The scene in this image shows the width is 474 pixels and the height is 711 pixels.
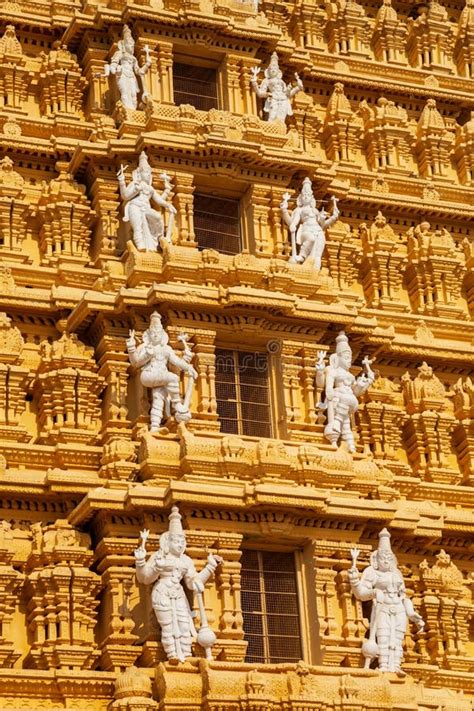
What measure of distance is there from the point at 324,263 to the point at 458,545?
5.92m

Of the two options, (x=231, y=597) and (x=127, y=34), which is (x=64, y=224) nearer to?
(x=127, y=34)

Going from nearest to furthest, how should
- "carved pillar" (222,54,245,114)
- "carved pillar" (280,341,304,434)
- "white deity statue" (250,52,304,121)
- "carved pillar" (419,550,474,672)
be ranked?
"carved pillar" (419,550,474,672), "carved pillar" (280,341,304,434), "carved pillar" (222,54,245,114), "white deity statue" (250,52,304,121)

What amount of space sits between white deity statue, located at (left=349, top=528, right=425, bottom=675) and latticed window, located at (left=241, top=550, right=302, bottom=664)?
1.04 meters

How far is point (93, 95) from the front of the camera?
33.1 m

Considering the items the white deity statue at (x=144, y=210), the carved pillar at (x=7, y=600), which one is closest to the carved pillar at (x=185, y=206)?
the white deity statue at (x=144, y=210)

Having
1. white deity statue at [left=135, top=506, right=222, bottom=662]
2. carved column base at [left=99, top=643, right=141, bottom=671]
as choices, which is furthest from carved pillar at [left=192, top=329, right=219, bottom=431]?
carved column base at [left=99, top=643, right=141, bottom=671]

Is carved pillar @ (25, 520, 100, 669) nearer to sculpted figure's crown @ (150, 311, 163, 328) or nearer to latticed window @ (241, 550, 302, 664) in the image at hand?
latticed window @ (241, 550, 302, 664)

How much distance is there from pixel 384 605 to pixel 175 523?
3555 mm

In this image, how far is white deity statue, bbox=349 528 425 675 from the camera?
1065 inches

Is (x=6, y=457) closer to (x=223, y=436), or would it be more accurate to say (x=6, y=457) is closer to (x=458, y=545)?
(x=223, y=436)

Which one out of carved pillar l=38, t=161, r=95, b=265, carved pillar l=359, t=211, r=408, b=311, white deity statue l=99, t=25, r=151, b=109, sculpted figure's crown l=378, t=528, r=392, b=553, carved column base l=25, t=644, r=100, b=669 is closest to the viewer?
carved column base l=25, t=644, r=100, b=669

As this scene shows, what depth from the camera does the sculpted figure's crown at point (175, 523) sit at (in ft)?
86.4

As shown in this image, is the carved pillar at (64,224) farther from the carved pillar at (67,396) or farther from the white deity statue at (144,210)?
the carved pillar at (67,396)

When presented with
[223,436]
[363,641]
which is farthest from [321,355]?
[363,641]
